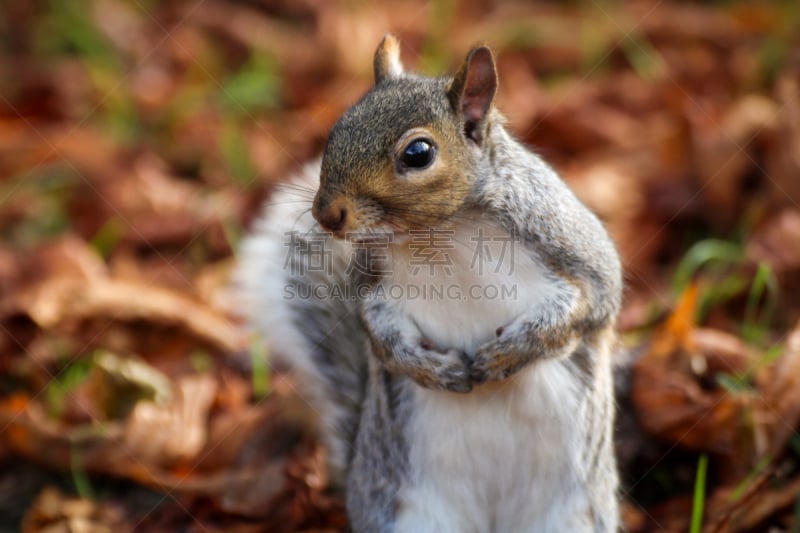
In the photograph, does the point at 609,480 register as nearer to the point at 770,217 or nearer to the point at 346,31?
the point at 770,217

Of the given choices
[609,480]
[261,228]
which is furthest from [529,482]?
[261,228]

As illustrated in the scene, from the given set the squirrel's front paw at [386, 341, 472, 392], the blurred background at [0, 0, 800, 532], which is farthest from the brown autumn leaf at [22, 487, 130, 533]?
the squirrel's front paw at [386, 341, 472, 392]

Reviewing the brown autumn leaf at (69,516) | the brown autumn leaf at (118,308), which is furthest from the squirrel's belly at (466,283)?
the brown autumn leaf at (118,308)

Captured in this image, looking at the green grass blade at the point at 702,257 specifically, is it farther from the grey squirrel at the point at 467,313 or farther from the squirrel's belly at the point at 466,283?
the squirrel's belly at the point at 466,283

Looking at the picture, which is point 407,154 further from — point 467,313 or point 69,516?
point 69,516

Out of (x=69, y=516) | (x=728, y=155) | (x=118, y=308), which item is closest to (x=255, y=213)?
(x=118, y=308)

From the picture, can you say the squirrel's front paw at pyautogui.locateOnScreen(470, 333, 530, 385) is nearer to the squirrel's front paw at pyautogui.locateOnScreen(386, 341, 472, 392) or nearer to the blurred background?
the squirrel's front paw at pyautogui.locateOnScreen(386, 341, 472, 392)
